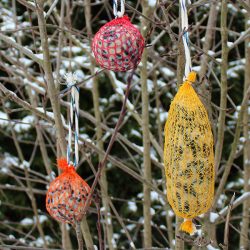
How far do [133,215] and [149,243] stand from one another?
165 cm

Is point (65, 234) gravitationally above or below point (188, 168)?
below

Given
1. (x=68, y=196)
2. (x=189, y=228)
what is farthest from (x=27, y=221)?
(x=189, y=228)

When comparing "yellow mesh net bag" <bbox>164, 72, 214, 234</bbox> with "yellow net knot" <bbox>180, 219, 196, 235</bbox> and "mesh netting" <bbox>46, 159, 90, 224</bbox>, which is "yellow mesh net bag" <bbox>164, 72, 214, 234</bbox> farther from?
"mesh netting" <bbox>46, 159, 90, 224</bbox>

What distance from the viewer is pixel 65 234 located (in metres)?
2.47

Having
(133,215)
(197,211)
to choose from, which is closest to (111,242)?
(133,215)

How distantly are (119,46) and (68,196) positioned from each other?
364 mm

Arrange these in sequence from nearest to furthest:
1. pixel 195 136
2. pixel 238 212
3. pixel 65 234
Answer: pixel 195 136, pixel 65 234, pixel 238 212

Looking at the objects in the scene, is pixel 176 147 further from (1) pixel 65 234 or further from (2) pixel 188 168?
(1) pixel 65 234

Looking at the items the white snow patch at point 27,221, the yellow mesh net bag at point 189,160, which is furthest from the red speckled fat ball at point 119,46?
the white snow patch at point 27,221

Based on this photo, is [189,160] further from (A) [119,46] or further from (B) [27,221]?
(B) [27,221]

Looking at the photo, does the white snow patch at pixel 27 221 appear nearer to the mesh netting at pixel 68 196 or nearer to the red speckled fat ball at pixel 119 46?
the mesh netting at pixel 68 196

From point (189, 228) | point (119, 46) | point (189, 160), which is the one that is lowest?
point (189, 228)

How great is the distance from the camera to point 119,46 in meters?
1.04

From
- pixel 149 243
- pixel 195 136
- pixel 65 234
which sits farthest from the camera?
pixel 65 234
